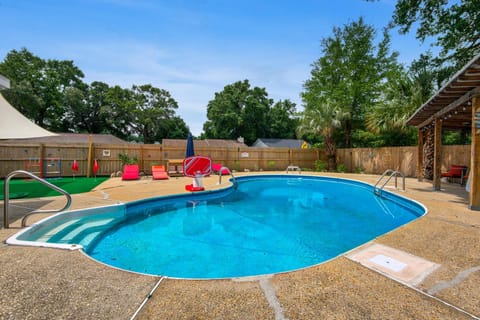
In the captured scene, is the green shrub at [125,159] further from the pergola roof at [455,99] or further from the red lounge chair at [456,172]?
the red lounge chair at [456,172]

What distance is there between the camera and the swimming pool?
135 inches

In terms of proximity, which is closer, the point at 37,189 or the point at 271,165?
the point at 37,189

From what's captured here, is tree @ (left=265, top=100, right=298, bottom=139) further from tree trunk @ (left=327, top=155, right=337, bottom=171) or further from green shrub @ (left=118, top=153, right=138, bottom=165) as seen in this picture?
green shrub @ (left=118, top=153, right=138, bottom=165)

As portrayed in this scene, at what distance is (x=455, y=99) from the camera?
6.00 m

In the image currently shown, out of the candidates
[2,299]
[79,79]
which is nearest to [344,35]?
[2,299]

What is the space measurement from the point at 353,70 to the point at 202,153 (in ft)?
51.8

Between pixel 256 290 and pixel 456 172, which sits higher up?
pixel 456 172

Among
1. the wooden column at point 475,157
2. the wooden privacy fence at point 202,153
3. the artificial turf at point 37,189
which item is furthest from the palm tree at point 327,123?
the artificial turf at point 37,189

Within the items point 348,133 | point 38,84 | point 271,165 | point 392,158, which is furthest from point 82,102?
point 392,158

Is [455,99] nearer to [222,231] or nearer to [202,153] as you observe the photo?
[222,231]

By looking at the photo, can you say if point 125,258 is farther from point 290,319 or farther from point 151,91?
point 151,91

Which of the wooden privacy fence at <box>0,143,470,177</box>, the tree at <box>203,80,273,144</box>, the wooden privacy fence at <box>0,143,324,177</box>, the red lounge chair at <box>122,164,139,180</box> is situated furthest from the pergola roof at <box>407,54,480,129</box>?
the tree at <box>203,80,273,144</box>

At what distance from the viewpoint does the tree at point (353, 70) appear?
1812 centimetres

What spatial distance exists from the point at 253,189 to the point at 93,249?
22.7 ft
